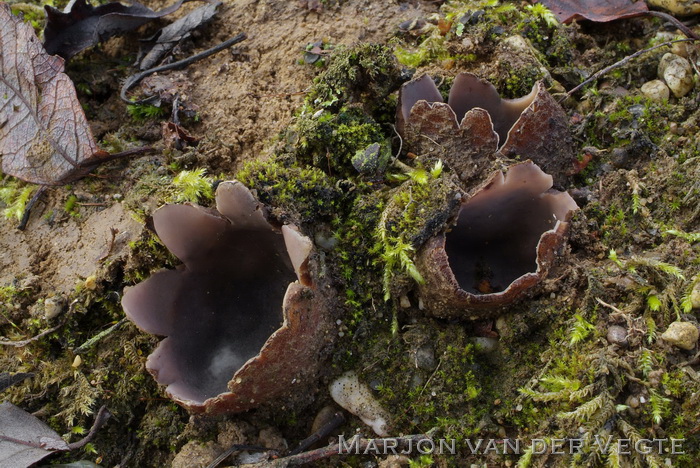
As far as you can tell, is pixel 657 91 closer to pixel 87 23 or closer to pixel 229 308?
pixel 229 308

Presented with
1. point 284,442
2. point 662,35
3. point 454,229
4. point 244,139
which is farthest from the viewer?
point 662,35

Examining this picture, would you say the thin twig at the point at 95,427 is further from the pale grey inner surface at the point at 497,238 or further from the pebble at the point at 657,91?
the pebble at the point at 657,91

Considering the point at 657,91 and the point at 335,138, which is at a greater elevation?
the point at 335,138

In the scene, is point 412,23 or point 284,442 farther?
point 412,23

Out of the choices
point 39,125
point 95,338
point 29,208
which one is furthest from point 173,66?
point 95,338

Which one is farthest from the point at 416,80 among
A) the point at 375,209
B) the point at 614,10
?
the point at 614,10

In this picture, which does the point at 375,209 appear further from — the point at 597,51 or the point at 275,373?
the point at 597,51
